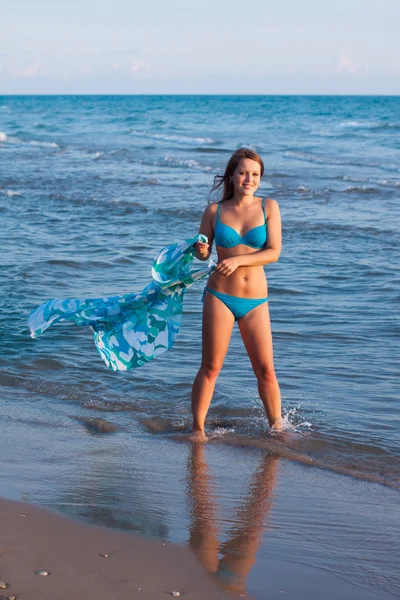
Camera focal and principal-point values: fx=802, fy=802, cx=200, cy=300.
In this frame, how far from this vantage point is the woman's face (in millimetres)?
5098

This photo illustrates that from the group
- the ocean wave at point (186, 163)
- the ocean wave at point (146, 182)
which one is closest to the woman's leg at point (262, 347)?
the ocean wave at point (146, 182)

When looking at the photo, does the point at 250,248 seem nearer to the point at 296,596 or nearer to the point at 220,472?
the point at 220,472

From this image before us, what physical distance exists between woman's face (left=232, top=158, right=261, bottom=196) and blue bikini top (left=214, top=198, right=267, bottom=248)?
14cm

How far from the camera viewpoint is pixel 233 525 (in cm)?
411

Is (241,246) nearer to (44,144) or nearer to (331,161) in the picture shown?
(331,161)

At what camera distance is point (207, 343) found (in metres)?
5.34

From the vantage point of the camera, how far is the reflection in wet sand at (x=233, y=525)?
3600mm

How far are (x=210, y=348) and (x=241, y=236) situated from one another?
0.78 metres

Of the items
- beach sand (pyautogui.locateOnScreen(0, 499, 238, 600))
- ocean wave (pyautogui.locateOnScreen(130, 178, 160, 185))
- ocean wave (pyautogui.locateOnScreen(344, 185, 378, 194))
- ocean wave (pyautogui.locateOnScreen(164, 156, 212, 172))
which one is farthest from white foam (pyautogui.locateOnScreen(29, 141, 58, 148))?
beach sand (pyautogui.locateOnScreen(0, 499, 238, 600))

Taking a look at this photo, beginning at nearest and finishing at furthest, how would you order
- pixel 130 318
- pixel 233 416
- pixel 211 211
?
pixel 211 211 → pixel 130 318 → pixel 233 416

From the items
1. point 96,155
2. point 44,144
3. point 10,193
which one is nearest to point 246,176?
point 10,193

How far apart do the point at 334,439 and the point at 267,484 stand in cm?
100

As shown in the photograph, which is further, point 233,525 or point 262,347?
point 262,347

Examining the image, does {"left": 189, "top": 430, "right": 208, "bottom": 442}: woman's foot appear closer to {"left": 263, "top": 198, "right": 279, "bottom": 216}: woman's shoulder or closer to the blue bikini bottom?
the blue bikini bottom
